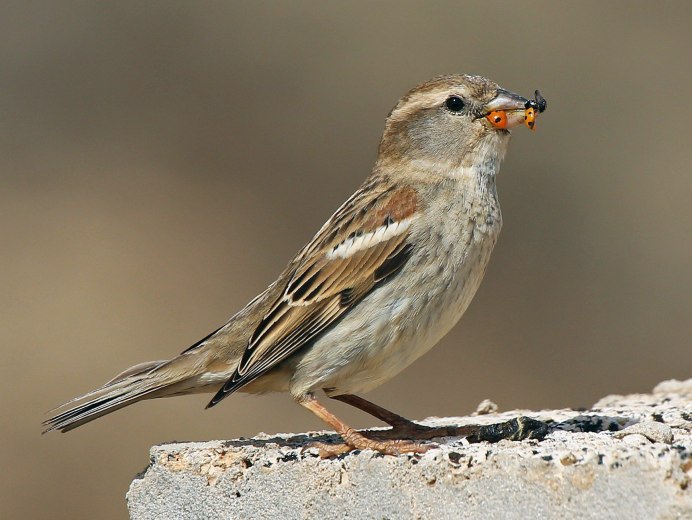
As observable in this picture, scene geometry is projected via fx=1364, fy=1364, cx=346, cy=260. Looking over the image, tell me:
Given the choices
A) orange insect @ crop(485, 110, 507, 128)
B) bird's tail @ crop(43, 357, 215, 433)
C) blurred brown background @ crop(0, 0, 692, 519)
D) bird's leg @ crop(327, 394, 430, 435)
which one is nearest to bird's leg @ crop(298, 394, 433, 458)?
bird's leg @ crop(327, 394, 430, 435)

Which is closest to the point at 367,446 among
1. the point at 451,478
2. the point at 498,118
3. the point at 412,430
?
the point at 412,430

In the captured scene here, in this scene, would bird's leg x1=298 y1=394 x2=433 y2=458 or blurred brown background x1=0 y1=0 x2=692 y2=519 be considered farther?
blurred brown background x1=0 y1=0 x2=692 y2=519

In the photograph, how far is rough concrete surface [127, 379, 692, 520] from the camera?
359 centimetres

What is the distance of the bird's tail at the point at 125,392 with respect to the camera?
5.09 m

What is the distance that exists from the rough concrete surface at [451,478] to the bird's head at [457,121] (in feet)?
3.63

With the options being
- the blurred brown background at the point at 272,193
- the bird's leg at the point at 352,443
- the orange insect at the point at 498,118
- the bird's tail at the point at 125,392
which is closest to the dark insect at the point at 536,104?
the orange insect at the point at 498,118

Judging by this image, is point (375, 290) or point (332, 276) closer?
point (375, 290)

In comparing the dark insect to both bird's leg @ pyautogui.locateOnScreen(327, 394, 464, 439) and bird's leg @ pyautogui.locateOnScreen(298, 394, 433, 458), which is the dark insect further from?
bird's leg @ pyautogui.locateOnScreen(298, 394, 433, 458)

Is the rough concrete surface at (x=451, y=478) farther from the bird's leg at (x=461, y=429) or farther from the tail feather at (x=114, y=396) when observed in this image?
the tail feather at (x=114, y=396)

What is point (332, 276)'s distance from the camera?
5.18 metres

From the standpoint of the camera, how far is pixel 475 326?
1038cm

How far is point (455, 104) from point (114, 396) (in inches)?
70.6

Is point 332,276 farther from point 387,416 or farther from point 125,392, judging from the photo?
point 125,392

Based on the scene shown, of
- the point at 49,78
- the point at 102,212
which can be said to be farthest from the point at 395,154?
the point at 49,78
